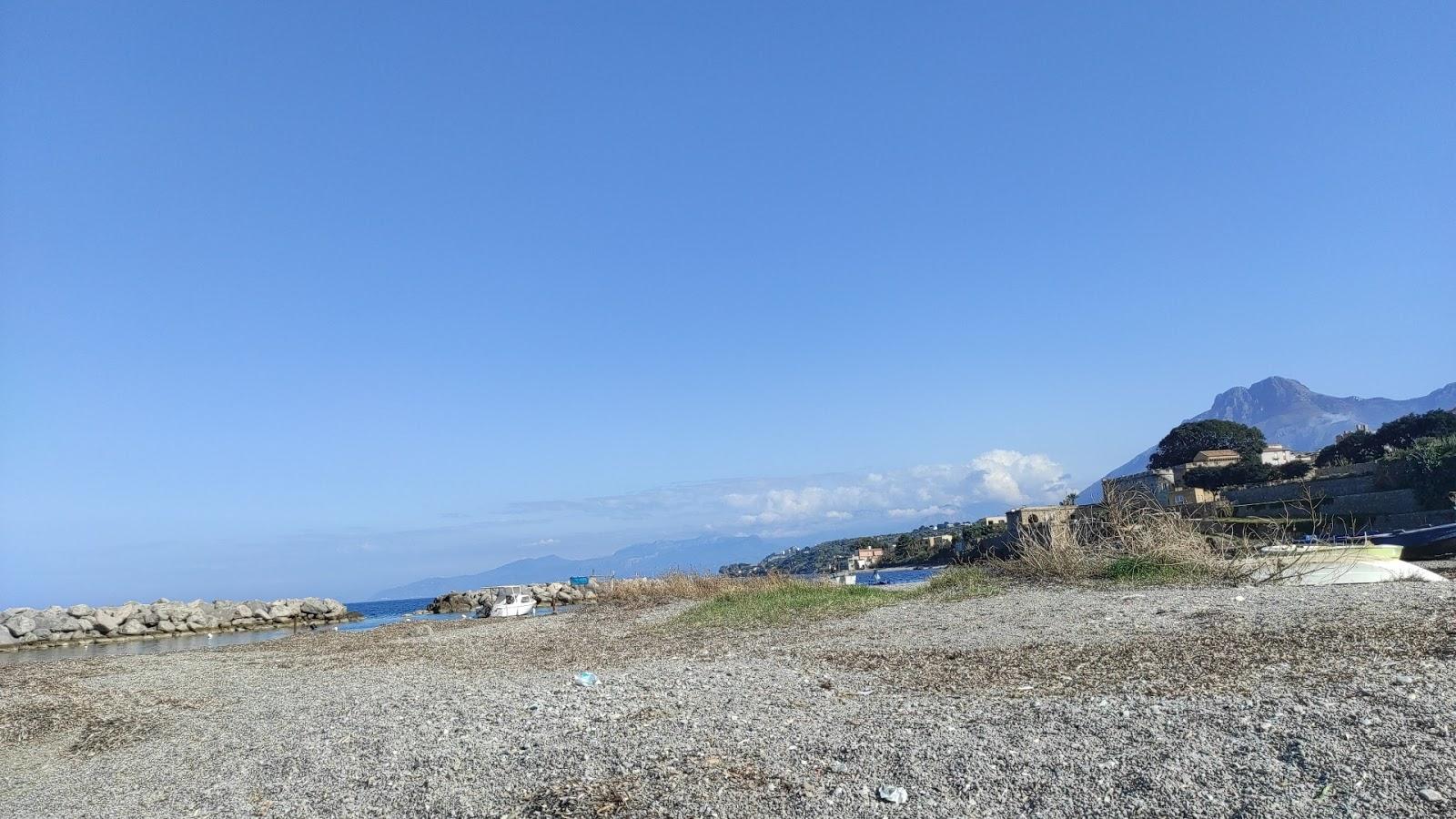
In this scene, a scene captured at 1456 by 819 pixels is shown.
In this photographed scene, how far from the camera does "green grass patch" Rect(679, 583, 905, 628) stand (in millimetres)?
14836

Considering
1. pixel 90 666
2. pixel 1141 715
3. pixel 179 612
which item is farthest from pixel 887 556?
pixel 1141 715

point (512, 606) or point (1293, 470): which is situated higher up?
point (1293, 470)

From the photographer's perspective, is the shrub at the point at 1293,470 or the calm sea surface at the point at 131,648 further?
the shrub at the point at 1293,470

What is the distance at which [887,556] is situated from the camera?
106m


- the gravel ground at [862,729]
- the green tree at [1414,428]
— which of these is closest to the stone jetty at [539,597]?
the gravel ground at [862,729]

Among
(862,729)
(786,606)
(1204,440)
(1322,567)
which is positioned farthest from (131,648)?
(1204,440)

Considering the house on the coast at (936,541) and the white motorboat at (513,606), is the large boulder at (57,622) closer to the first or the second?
the white motorboat at (513,606)

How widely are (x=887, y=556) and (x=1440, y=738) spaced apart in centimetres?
10486

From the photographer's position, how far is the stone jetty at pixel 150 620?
2780 centimetres

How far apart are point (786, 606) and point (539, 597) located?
27266 mm

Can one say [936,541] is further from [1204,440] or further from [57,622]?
[57,622]

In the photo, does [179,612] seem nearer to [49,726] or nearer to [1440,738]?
[49,726]

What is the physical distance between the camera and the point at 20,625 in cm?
2762

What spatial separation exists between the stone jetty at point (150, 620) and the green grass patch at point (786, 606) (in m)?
23.5
